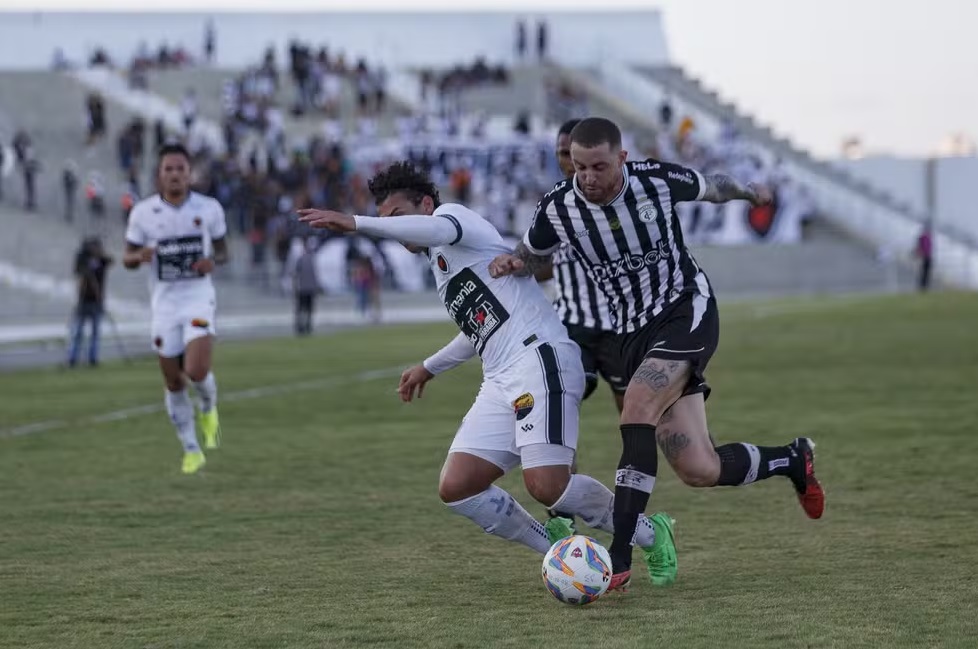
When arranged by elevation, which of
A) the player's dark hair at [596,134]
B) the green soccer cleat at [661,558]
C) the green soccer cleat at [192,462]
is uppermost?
the player's dark hair at [596,134]

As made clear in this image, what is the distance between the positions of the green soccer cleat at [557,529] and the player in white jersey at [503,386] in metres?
0.04

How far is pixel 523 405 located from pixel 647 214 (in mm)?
980

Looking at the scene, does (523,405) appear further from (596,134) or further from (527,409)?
(596,134)

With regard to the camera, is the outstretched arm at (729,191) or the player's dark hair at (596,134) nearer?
the player's dark hair at (596,134)

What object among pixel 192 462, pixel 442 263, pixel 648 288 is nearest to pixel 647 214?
pixel 648 288

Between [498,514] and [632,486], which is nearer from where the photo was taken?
[632,486]

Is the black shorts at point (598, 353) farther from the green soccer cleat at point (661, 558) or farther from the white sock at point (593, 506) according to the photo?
the green soccer cleat at point (661, 558)

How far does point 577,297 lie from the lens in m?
8.33

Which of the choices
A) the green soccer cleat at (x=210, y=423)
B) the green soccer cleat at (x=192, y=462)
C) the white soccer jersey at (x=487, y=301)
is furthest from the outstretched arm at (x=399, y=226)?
the green soccer cleat at (x=210, y=423)

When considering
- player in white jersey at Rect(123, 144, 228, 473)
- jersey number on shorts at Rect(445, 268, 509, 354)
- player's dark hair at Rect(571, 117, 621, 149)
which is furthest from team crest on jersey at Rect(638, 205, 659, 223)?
player in white jersey at Rect(123, 144, 228, 473)

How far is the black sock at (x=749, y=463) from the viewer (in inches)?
285

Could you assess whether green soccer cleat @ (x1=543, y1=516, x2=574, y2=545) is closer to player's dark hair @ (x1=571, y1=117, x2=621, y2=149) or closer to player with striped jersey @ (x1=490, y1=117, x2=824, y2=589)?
player with striped jersey @ (x1=490, y1=117, x2=824, y2=589)

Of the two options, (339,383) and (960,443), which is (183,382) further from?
(339,383)

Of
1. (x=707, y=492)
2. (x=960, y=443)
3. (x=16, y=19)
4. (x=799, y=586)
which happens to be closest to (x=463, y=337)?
(x=799, y=586)
